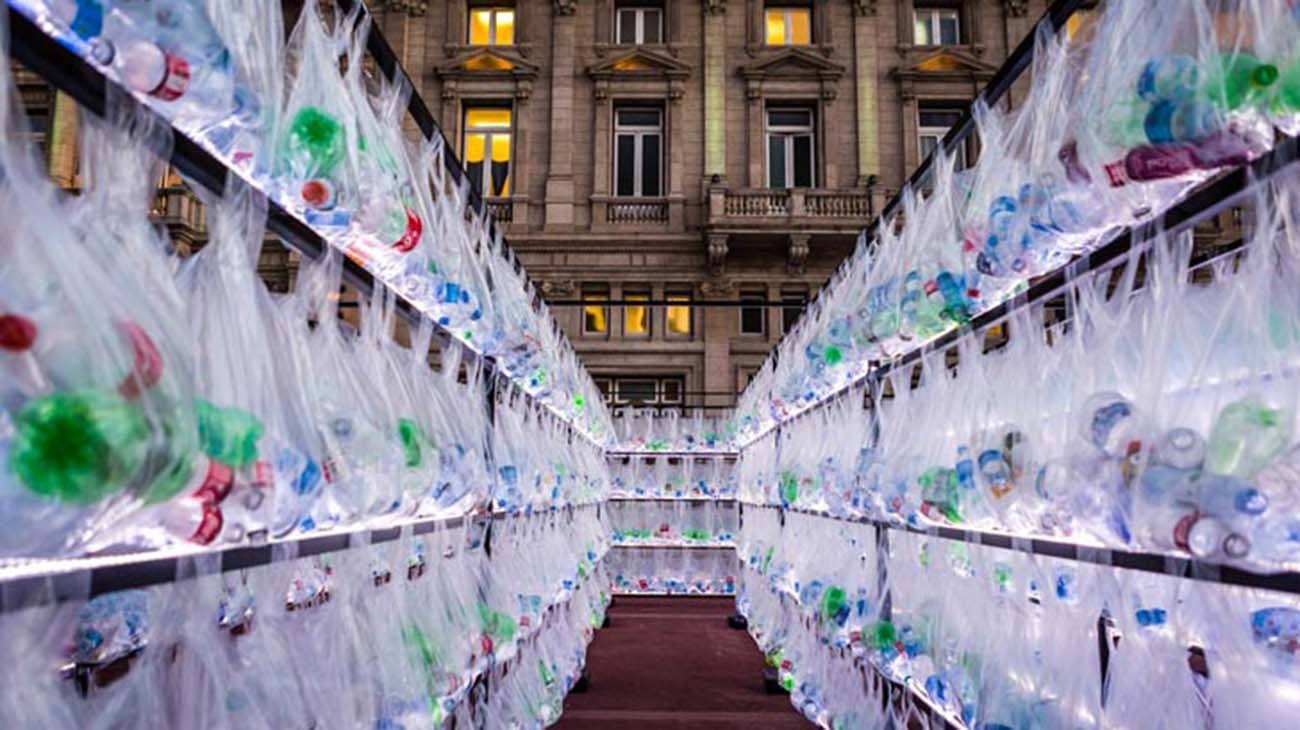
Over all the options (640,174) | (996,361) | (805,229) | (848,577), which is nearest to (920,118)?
(805,229)

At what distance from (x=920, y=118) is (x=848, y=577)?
38.3 feet

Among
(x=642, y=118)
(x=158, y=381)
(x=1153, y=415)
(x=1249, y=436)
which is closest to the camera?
(x=158, y=381)

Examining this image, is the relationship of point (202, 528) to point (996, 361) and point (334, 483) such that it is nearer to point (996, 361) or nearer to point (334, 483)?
point (334, 483)

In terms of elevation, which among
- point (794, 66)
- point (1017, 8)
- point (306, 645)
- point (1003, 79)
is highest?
point (1017, 8)

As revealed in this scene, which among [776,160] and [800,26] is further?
[800,26]

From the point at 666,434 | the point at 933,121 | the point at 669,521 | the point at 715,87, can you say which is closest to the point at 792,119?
the point at 715,87

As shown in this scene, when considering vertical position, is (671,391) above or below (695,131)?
below

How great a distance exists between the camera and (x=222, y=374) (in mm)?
1340

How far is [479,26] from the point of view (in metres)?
14.3

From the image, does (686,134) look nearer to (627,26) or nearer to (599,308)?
(627,26)

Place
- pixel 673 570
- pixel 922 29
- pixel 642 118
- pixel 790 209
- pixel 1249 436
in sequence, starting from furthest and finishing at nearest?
pixel 922 29, pixel 642 118, pixel 790 209, pixel 673 570, pixel 1249 436

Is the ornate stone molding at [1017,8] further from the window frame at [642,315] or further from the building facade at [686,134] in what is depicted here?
the window frame at [642,315]

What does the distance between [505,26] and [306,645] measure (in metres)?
13.9

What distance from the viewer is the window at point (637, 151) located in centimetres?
1377
